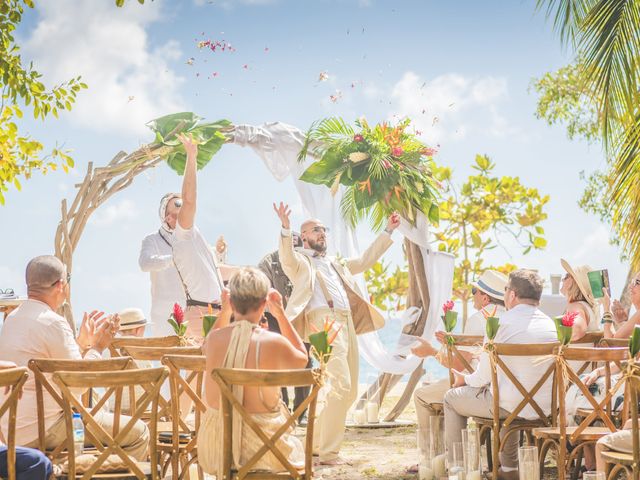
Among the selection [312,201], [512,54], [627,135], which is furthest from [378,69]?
[512,54]

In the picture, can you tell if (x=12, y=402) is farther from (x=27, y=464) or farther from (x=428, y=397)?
(x=428, y=397)

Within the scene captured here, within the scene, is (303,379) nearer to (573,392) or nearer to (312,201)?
(573,392)

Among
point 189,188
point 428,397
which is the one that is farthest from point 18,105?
point 428,397

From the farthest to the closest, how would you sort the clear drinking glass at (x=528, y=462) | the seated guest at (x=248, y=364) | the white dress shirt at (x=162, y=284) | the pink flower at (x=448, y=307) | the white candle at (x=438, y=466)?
the white dress shirt at (x=162, y=284) → the pink flower at (x=448, y=307) → the white candle at (x=438, y=466) → the clear drinking glass at (x=528, y=462) → the seated guest at (x=248, y=364)

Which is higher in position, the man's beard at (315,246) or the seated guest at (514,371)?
the man's beard at (315,246)

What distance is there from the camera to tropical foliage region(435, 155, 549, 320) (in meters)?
12.0

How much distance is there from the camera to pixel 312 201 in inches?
383

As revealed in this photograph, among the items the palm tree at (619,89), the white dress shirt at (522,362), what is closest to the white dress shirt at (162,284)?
the white dress shirt at (522,362)

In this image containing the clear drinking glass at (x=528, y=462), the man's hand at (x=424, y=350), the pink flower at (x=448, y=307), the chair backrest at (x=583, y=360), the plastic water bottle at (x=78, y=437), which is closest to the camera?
the plastic water bottle at (x=78, y=437)

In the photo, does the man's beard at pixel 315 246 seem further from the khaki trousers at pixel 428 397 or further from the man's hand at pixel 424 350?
the man's hand at pixel 424 350

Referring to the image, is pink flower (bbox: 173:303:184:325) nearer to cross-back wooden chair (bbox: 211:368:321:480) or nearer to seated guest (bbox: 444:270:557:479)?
cross-back wooden chair (bbox: 211:368:321:480)

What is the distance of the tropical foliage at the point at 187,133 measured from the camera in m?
9.34

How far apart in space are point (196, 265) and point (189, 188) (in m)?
0.80

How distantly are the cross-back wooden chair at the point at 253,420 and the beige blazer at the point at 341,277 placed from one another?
11.0 ft
